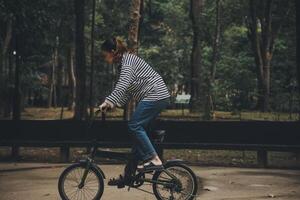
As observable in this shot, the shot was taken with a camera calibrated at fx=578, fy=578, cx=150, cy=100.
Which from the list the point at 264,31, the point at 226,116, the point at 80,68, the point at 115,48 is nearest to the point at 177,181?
the point at 115,48

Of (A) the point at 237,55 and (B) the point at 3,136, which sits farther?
(A) the point at 237,55

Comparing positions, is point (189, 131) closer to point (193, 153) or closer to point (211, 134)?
point (211, 134)

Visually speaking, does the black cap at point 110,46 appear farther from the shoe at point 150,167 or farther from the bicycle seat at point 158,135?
the shoe at point 150,167

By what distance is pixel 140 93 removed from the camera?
7.21 m

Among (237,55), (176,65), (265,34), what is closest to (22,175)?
(265,34)

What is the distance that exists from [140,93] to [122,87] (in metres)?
0.29

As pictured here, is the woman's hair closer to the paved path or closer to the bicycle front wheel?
the bicycle front wheel

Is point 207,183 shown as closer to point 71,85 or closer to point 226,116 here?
point 226,116

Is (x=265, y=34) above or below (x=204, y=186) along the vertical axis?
above

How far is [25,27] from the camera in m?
13.8

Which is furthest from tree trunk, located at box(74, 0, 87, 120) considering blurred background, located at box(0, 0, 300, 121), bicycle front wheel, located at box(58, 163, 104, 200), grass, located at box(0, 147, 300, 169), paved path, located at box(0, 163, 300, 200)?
bicycle front wheel, located at box(58, 163, 104, 200)

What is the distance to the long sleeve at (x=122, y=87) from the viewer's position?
7.00 meters

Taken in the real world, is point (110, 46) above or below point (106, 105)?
above

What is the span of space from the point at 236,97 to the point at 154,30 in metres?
25.9
